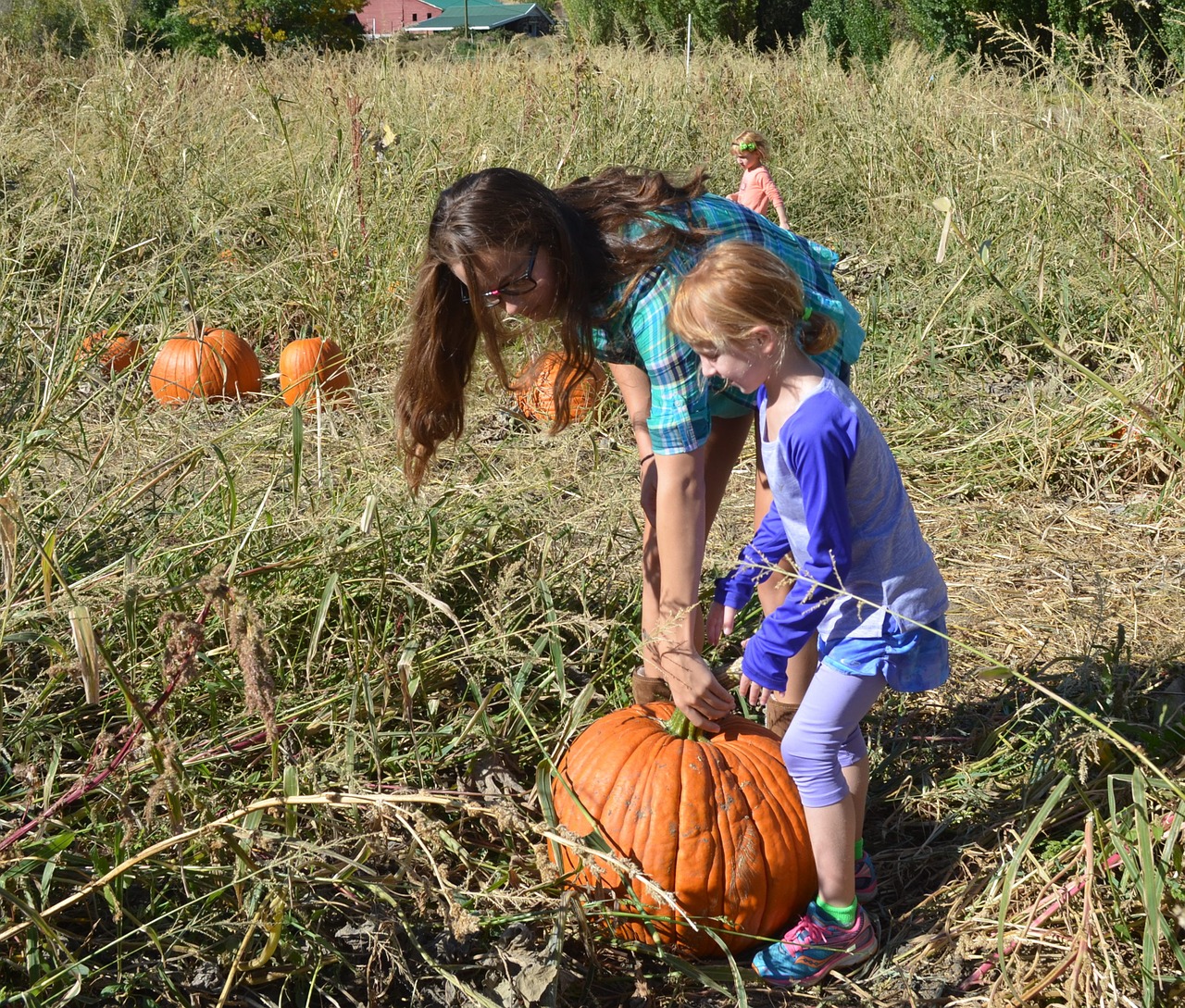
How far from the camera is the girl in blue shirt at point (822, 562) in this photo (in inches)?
66.2

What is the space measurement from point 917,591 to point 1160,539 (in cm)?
193

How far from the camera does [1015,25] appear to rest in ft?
47.0

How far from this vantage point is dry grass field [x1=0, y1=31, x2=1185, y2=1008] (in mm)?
1612

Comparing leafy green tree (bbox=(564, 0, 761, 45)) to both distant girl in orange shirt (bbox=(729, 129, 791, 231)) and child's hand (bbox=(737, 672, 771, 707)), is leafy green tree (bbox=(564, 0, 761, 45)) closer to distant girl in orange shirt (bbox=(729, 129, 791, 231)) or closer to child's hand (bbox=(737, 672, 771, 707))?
distant girl in orange shirt (bbox=(729, 129, 791, 231))

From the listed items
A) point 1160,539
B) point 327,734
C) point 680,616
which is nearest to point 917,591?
point 680,616

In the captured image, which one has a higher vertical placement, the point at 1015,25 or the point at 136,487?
the point at 1015,25

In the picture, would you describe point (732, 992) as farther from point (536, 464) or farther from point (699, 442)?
point (536, 464)

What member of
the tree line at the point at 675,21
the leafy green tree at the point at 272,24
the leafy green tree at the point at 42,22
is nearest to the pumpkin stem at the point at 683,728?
the leafy green tree at the point at 42,22

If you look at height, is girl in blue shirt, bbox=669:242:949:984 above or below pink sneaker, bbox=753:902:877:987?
above

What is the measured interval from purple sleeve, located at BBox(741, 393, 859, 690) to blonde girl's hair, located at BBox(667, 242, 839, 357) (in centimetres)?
14

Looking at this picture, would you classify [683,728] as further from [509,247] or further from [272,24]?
[272,24]

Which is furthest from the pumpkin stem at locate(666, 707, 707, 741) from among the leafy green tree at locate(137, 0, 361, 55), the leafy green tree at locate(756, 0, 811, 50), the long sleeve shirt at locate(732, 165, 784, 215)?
the leafy green tree at locate(756, 0, 811, 50)

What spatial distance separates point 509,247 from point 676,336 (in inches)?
13.4

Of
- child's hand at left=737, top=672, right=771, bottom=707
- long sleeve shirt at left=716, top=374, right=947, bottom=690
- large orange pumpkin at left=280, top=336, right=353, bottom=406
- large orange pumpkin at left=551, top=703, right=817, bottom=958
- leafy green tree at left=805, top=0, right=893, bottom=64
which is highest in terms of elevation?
leafy green tree at left=805, top=0, right=893, bottom=64
